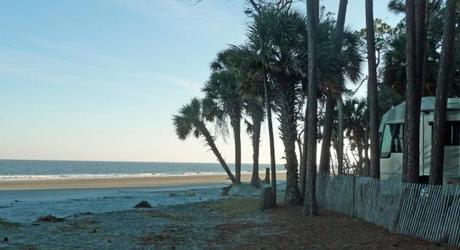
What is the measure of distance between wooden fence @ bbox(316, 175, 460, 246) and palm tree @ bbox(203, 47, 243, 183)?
15488 millimetres

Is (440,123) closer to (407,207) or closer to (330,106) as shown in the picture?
(407,207)

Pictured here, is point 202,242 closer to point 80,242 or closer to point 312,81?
point 80,242

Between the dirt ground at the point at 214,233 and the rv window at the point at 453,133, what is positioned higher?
the rv window at the point at 453,133

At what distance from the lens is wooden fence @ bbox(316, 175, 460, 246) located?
37.0 feet

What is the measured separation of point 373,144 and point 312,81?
9.50ft

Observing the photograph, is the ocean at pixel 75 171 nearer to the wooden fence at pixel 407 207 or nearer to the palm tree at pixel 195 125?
the palm tree at pixel 195 125

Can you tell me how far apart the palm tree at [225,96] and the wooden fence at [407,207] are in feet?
50.8

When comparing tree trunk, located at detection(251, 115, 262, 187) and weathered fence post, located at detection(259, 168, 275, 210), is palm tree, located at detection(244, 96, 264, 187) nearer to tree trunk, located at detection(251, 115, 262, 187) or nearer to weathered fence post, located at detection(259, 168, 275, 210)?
tree trunk, located at detection(251, 115, 262, 187)

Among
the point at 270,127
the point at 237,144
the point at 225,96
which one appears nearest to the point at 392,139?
the point at 270,127

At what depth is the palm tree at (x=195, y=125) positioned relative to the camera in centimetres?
3647

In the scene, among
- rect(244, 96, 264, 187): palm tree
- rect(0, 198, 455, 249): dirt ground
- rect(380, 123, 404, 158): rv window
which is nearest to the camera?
rect(0, 198, 455, 249): dirt ground

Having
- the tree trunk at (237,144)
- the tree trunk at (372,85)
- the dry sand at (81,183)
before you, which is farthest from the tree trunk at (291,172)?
the dry sand at (81,183)

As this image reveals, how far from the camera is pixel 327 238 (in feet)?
41.5

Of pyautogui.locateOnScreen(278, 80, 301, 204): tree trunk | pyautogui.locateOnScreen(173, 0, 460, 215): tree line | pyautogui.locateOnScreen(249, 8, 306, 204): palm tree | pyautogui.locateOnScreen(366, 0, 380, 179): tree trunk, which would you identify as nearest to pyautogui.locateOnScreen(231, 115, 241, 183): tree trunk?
pyautogui.locateOnScreen(173, 0, 460, 215): tree line
